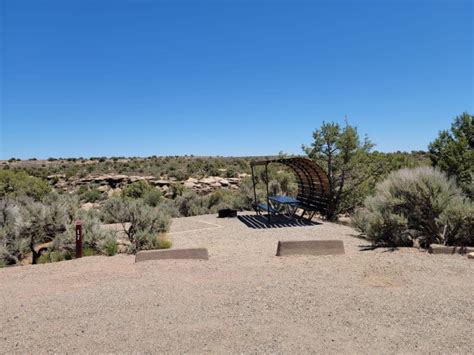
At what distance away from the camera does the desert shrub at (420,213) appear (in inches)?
289

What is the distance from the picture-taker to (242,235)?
10.5 meters

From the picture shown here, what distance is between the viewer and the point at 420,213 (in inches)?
309

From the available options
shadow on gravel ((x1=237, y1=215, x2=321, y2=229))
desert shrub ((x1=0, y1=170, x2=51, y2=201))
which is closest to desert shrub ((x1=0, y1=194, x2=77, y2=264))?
shadow on gravel ((x1=237, y1=215, x2=321, y2=229))

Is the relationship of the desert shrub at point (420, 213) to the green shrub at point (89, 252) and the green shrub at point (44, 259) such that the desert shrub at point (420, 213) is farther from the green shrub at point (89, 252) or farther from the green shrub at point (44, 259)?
the green shrub at point (44, 259)

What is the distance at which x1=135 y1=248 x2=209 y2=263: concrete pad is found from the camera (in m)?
6.73

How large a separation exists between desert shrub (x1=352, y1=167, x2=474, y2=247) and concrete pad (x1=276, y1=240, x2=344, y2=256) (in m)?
1.33

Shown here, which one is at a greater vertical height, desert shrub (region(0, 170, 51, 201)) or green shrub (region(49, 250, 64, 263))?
desert shrub (region(0, 170, 51, 201))

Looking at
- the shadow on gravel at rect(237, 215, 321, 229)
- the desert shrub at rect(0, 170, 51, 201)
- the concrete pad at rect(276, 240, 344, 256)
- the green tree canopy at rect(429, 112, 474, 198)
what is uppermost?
the green tree canopy at rect(429, 112, 474, 198)

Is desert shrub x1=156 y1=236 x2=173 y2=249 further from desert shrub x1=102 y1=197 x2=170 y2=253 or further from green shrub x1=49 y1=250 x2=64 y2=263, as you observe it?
green shrub x1=49 y1=250 x2=64 y2=263

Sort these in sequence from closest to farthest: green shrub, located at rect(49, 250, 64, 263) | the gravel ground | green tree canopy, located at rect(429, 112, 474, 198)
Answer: the gravel ground, green shrub, located at rect(49, 250, 64, 263), green tree canopy, located at rect(429, 112, 474, 198)

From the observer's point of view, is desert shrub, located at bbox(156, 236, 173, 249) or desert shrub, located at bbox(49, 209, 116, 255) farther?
desert shrub, located at bbox(156, 236, 173, 249)

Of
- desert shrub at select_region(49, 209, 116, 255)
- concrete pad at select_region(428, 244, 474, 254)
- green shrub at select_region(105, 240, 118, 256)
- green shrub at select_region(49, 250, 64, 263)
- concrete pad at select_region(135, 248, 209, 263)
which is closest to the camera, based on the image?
concrete pad at select_region(135, 248, 209, 263)

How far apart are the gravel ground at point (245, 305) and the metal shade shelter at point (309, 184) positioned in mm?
6030

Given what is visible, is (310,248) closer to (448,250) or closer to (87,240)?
(448,250)
